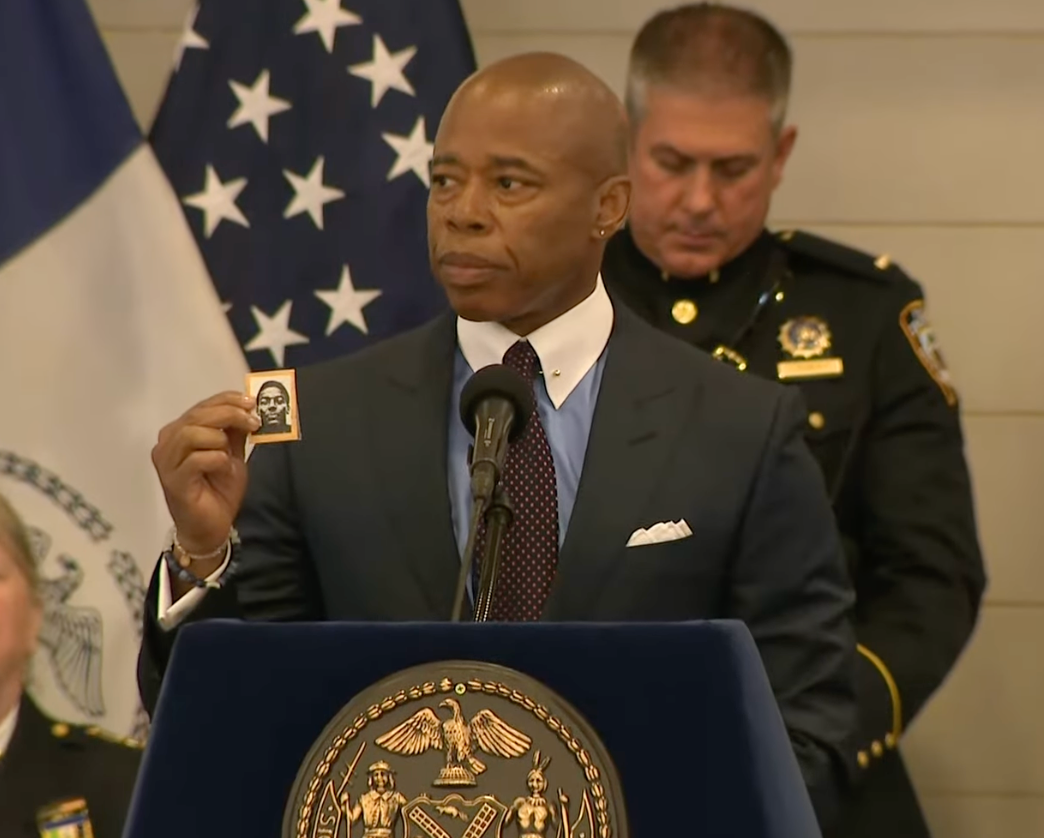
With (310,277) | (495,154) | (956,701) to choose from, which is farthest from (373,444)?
(956,701)

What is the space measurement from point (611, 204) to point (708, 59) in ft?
2.49

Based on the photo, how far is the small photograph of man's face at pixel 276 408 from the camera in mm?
1596

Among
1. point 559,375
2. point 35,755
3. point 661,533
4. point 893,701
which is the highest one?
point 559,375

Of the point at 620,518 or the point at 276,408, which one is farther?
the point at 620,518

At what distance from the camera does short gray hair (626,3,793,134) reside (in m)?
2.73

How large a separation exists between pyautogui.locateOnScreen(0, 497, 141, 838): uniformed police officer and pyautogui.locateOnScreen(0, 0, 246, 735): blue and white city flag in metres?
0.71

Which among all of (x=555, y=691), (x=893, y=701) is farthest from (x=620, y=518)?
(x=893, y=701)

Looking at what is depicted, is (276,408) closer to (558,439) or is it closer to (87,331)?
(558,439)

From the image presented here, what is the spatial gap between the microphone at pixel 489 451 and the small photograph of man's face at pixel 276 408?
0.13 m

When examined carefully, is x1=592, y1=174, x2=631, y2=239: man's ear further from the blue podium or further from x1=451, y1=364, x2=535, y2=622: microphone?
the blue podium

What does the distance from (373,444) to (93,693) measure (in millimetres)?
1234

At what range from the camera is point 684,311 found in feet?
9.07

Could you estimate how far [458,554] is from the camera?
73.8 inches

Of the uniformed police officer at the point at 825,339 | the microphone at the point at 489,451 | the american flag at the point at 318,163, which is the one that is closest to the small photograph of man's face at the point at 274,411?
the microphone at the point at 489,451
